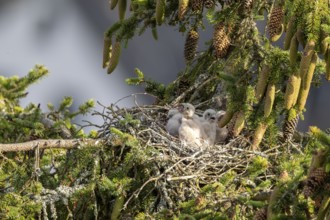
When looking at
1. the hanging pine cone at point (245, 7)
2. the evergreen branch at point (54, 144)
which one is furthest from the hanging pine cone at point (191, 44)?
the evergreen branch at point (54, 144)

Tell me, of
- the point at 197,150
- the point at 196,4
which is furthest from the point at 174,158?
the point at 196,4

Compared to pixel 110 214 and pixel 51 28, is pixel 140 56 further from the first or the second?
pixel 110 214

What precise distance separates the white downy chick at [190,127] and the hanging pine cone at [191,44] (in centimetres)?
53

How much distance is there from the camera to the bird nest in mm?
6590

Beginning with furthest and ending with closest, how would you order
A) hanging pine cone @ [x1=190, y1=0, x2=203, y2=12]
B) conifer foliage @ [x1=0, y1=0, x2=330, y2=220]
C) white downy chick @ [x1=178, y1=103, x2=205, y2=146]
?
1. white downy chick @ [x1=178, y1=103, x2=205, y2=146]
2. hanging pine cone @ [x1=190, y1=0, x2=203, y2=12]
3. conifer foliage @ [x1=0, y1=0, x2=330, y2=220]

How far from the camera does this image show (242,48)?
7352mm

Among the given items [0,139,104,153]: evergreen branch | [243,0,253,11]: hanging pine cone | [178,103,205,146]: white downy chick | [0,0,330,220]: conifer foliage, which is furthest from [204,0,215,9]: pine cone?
[0,139,104,153]: evergreen branch

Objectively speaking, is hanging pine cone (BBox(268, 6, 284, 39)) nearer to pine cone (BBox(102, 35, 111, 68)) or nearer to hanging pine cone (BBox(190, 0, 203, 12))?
hanging pine cone (BBox(190, 0, 203, 12))

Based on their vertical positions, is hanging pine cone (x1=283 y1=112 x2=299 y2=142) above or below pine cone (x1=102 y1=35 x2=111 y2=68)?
below

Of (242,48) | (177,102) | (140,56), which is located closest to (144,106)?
(177,102)

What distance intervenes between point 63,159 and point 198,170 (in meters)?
0.90

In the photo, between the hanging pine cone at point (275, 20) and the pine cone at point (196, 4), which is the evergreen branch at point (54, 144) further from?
the hanging pine cone at point (275, 20)

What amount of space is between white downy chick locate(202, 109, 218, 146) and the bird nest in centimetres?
19

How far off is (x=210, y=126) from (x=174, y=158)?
1248 mm
